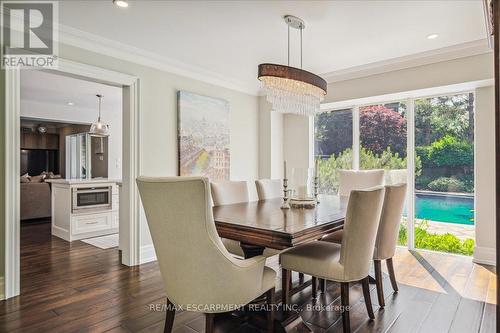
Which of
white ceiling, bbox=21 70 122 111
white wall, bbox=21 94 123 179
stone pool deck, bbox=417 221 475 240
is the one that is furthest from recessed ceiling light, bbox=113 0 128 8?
white wall, bbox=21 94 123 179

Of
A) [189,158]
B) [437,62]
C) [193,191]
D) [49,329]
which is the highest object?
[437,62]

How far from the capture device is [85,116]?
7.32 metres

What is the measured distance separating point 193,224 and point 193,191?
0.58ft

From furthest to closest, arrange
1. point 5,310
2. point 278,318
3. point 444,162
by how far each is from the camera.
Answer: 1. point 444,162
2. point 5,310
3. point 278,318

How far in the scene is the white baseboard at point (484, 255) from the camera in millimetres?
3467

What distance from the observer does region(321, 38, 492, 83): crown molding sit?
3.30 meters

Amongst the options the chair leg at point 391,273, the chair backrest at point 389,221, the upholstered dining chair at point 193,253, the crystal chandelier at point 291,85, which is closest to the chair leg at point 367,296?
the chair backrest at point 389,221

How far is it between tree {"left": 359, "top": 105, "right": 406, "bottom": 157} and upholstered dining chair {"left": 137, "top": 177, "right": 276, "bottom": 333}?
11.2 ft

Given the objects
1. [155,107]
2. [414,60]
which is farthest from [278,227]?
[414,60]

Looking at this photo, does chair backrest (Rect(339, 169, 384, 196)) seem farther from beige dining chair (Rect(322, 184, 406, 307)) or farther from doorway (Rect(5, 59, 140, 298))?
doorway (Rect(5, 59, 140, 298))

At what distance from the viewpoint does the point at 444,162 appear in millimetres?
3990

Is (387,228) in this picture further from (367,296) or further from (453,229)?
(453,229)

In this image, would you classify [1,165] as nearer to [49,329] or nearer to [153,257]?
[49,329]

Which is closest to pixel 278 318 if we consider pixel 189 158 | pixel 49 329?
pixel 49 329
